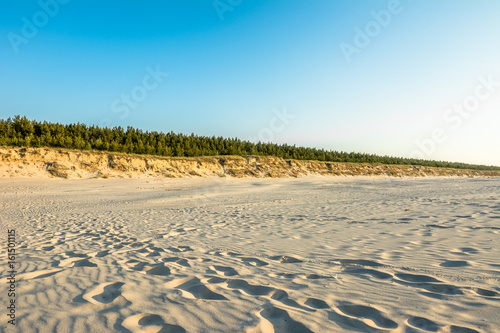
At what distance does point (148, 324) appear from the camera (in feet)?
7.25

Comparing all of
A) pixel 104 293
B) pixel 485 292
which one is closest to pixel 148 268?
pixel 104 293

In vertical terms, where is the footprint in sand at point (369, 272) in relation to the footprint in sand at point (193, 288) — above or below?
above

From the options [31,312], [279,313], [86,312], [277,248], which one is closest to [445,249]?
[277,248]

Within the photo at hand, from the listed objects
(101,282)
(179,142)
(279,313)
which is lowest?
(101,282)

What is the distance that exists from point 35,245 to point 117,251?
1919 mm

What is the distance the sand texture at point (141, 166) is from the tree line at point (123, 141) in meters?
2.10

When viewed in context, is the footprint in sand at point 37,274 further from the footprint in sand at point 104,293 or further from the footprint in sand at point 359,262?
the footprint in sand at point 359,262

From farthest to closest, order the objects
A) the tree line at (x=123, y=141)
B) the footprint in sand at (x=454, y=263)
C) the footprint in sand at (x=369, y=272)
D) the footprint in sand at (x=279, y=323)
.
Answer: the tree line at (x=123, y=141)
the footprint in sand at (x=454, y=263)
the footprint in sand at (x=369, y=272)
the footprint in sand at (x=279, y=323)

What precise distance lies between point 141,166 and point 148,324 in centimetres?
2359

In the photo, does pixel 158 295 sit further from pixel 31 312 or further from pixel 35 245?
pixel 35 245

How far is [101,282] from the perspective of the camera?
3152 millimetres

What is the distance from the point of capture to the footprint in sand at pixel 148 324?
2.12 metres

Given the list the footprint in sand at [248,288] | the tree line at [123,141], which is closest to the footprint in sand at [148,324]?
the footprint in sand at [248,288]

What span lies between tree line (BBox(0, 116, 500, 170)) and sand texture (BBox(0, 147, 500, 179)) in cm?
210
